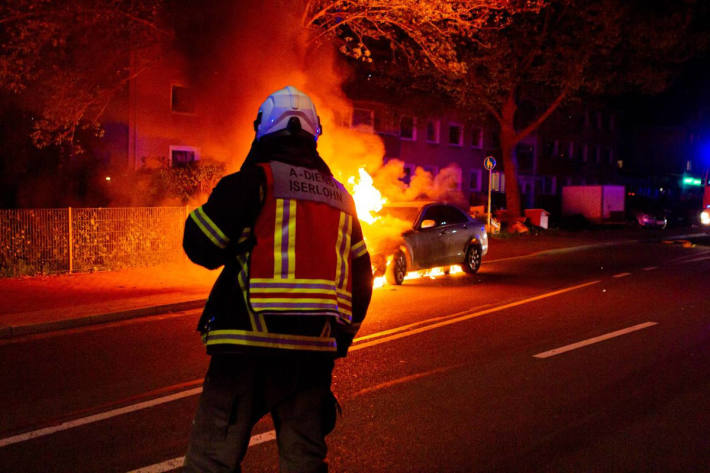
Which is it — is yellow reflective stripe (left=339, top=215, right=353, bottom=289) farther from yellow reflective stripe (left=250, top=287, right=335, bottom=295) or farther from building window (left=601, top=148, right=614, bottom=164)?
building window (left=601, top=148, right=614, bottom=164)

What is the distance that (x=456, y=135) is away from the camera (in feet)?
138

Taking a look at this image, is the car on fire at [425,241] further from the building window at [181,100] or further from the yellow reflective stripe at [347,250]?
the building window at [181,100]

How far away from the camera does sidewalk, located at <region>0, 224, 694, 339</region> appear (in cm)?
903

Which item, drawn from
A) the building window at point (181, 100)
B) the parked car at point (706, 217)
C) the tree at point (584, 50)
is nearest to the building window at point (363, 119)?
the tree at point (584, 50)

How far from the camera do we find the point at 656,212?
1455 inches

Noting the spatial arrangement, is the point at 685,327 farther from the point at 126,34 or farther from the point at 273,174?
the point at 126,34

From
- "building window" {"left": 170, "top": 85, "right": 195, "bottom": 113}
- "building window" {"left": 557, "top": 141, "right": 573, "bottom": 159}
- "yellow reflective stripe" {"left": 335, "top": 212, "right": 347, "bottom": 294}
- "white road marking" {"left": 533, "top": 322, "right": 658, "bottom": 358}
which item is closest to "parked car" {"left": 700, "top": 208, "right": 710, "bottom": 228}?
"white road marking" {"left": 533, "top": 322, "right": 658, "bottom": 358}

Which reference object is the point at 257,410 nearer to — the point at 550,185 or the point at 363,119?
the point at 363,119

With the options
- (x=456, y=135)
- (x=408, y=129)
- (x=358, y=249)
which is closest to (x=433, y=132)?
(x=456, y=135)

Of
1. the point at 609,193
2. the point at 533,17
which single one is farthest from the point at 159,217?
the point at 609,193

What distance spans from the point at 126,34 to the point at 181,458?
14.8m

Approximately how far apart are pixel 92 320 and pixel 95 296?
1.90 metres

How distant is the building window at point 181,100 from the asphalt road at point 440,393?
718 inches

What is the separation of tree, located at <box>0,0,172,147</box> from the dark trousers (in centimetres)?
1405
